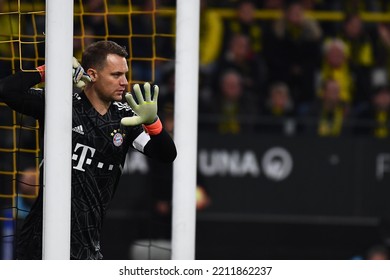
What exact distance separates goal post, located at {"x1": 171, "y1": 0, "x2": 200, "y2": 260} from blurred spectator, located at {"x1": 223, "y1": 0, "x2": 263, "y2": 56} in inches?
238

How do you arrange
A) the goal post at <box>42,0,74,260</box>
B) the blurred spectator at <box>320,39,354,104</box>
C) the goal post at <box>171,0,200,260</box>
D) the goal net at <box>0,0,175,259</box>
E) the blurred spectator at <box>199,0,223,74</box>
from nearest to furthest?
the goal post at <box>42,0,74,260</box> → the goal post at <box>171,0,200,260</box> → the goal net at <box>0,0,175,259</box> → the blurred spectator at <box>199,0,223,74</box> → the blurred spectator at <box>320,39,354,104</box>

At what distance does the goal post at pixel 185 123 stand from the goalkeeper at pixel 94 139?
230 millimetres

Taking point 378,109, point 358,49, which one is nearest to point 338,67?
point 358,49

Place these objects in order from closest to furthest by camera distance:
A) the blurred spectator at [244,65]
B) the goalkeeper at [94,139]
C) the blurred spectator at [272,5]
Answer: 1. the goalkeeper at [94,139]
2. the blurred spectator at [244,65]
3. the blurred spectator at [272,5]

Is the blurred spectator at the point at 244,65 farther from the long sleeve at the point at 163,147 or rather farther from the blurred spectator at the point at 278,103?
the long sleeve at the point at 163,147

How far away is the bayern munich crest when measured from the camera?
217 inches

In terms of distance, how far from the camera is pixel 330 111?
11.3 meters

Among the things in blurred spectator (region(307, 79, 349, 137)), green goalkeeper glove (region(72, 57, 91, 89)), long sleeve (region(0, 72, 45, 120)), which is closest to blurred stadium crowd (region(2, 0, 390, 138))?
blurred spectator (region(307, 79, 349, 137))

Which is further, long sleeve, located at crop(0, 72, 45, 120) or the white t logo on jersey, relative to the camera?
the white t logo on jersey

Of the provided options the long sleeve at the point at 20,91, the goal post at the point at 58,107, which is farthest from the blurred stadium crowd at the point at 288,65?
the goal post at the point at 58,107

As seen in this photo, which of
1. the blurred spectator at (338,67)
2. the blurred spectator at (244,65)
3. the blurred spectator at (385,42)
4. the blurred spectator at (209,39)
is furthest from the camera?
the blurred spectator at (385,42)

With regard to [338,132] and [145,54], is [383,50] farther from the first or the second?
[145,54]

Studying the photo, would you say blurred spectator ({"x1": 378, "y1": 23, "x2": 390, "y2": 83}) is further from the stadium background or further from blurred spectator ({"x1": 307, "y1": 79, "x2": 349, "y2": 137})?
the stadium background

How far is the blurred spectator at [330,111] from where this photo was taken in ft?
36.6
